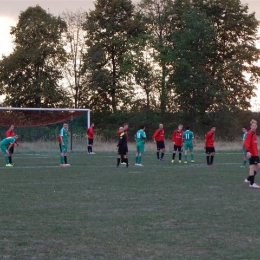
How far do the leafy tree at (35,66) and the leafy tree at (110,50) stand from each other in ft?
8.96

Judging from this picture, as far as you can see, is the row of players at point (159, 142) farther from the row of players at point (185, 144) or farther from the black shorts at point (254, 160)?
the black shorts at point (254, 160)

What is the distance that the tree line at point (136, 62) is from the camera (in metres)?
60.7

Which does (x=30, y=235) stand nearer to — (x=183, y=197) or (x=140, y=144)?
(x=183, y=197)

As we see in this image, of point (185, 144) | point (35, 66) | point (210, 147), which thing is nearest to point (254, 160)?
point (210, 147)

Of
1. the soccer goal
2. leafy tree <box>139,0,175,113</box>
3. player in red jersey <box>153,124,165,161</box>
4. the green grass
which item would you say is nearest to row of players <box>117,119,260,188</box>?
player in red jersey <box>153,124,165,161</box>

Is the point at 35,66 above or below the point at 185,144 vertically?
above

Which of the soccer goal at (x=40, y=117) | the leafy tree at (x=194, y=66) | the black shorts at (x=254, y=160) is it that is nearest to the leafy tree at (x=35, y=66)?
the leafy tree at (x=194, y=66)

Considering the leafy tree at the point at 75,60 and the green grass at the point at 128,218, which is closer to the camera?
the green grass at the point at 128,218

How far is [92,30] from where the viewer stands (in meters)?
63.2

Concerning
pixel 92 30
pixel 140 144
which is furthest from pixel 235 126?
pixel 140 144

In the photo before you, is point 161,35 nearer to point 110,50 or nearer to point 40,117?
point 110,50

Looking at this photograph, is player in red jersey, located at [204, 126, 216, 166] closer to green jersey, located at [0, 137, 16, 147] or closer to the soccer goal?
green jersey, located at [0, 137, 16, 147]

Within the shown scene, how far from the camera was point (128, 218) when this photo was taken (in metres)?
12.6

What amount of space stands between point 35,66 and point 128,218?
52585 mm
